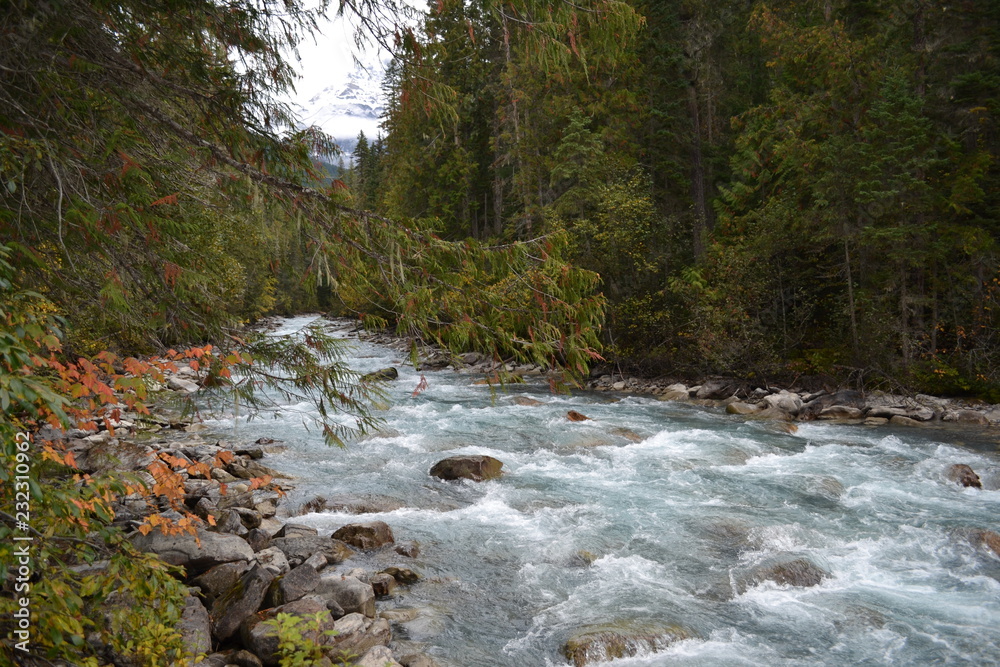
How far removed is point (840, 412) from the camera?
15453 mm

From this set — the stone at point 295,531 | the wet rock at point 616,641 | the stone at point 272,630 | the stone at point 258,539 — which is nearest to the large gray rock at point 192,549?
the stone at point 258,539

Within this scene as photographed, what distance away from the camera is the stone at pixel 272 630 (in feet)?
16.4

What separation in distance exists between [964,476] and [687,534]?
545cm

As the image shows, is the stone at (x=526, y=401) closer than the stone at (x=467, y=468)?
No

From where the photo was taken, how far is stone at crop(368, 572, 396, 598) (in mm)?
6586

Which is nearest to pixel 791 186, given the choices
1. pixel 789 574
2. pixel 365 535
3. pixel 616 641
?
pixel 789 574

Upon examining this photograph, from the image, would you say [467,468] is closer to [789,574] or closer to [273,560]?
[273,560]

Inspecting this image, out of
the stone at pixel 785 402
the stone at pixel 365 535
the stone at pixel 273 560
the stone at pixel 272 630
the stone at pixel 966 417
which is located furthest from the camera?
the stone at pixel 785 402

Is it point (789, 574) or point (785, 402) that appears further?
point (785, 402)

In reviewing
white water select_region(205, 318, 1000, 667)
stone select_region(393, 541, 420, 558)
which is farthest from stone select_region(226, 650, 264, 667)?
stone select_region(393, 541, 420, 558)

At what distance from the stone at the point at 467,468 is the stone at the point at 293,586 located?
445 cm

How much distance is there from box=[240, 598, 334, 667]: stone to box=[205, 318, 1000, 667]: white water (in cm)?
87

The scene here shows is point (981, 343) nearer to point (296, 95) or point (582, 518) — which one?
point (582, 518)

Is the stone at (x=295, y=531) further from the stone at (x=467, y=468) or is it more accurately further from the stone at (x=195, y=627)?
the stone at (x=467, y=468)
